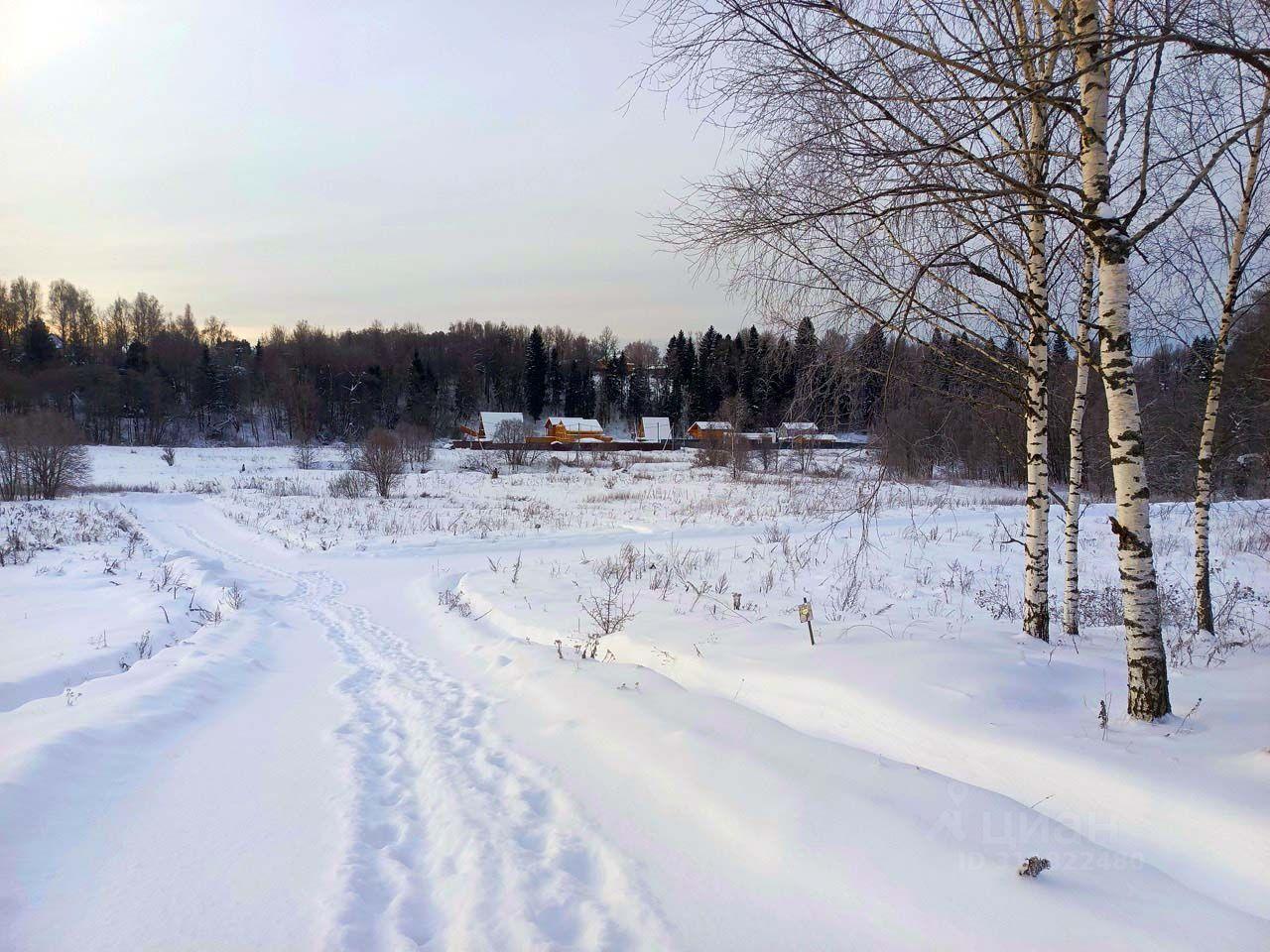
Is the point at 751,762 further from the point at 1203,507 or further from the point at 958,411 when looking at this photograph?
the point at 1203,507

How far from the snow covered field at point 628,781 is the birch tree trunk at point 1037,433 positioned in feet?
1.28

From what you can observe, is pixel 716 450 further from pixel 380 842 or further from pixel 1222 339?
pixel 380 842

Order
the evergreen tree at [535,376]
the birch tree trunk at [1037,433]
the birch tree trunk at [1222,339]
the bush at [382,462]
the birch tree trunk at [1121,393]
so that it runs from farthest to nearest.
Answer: the evergreen tree at [535,376] → the bush at [382,462] → the birch tree trunk at [1222,339] → the birch tree trunk at [1037,433] → the birch tree trunk at [1121,393]

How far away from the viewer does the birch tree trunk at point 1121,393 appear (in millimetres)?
3424

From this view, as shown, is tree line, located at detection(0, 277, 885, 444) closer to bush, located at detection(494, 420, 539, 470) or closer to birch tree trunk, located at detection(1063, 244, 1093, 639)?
bush, located at detection(494, 420, 539, 470)

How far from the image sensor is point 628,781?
3797 millimetres

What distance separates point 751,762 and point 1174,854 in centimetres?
181

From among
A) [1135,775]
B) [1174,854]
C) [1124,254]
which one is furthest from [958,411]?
[1174,854]

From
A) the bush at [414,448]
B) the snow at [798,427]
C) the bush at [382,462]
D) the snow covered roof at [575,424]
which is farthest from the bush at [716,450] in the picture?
the snow at [798,427]

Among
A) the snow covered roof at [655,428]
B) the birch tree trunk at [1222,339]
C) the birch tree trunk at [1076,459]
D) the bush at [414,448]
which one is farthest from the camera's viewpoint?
the snow covered roof at [655,428]

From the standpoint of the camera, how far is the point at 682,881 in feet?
9.47

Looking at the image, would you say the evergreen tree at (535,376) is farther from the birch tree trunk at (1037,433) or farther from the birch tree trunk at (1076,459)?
the birch tree trunk at (1037,433)

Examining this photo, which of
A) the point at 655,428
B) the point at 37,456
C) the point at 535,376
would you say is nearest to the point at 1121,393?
the point at 37,456

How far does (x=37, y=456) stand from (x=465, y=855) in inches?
1272
